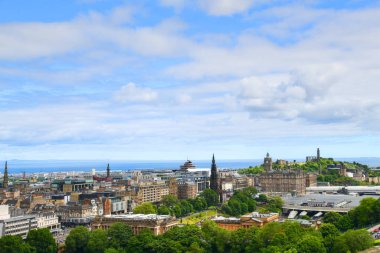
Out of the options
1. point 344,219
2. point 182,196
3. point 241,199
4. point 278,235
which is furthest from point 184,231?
point 182,196

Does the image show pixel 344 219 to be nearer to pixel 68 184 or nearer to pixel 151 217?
pixel 151 217

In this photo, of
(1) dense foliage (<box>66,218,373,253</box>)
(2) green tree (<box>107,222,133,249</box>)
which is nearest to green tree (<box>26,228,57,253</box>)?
(1) dense foliage (<box>66,218,373,253</box>)

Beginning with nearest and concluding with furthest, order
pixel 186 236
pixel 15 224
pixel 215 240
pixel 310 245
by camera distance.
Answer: pixel 310 245
pixel 186 236
pixel 215 240
pixel 15 224

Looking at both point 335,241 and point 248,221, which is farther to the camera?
point 248,221

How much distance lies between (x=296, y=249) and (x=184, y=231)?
18.8 meters

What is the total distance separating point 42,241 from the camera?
79.8m

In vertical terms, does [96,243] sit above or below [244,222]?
below

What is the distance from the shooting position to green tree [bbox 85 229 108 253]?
79.3 meters

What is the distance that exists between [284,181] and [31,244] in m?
120

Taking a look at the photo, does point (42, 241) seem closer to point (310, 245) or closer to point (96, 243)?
point (96, 243)

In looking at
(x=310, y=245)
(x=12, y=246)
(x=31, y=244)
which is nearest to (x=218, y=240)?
(x=310, y=245)

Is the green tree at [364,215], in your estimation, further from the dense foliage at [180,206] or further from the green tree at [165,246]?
the dense foliage at [180,206]

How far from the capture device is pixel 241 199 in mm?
136625

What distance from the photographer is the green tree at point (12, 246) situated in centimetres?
7431
